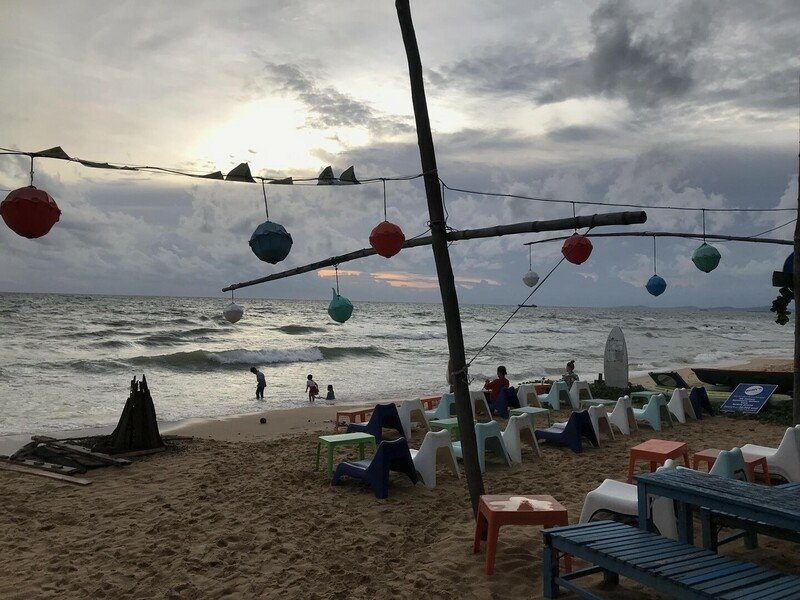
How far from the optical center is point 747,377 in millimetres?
13977

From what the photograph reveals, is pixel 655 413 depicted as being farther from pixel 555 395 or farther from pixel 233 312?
pixel 233 312

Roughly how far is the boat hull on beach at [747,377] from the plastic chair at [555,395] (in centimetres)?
451

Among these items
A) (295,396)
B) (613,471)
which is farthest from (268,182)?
(295,396)

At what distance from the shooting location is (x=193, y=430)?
12.6 m

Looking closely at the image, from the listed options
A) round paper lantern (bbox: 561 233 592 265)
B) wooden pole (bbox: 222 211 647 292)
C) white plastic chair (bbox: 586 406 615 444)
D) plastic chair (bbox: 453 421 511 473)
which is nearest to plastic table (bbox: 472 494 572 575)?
wooden pole (bbox: 222 211 647 292)

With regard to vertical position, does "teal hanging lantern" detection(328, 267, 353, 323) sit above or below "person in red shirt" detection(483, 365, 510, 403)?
above

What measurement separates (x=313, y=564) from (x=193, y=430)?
8.54 metres

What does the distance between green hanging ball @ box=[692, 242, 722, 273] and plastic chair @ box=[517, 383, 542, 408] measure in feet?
15.1

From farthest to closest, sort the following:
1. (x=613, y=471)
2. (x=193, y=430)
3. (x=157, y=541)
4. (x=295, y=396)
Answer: (x=295, y=396) → (x=193, y=430) → (x=613, y=471) → (x=157, y=541)

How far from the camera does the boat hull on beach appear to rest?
43.1 ft

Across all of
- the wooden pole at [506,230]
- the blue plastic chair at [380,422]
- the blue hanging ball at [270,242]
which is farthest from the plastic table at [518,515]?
Answer: the blue plastic chair at [380,422]

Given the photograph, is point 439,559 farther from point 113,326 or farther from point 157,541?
point 113,326

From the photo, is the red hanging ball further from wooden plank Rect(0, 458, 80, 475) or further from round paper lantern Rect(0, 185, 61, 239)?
wooden plank Rect(0, 458, 80, 475)

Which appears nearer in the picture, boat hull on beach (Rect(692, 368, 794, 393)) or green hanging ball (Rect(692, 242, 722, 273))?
green hanging ball (Rect(692, 242, 722, 273))
